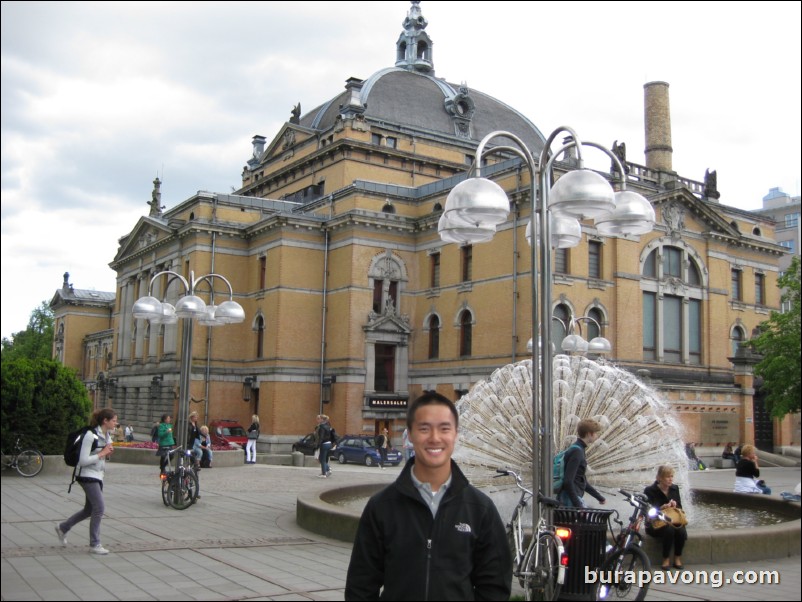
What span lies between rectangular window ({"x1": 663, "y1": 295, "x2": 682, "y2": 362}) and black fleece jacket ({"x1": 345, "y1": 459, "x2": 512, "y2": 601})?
3823 cm

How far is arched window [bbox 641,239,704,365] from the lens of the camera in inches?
1577

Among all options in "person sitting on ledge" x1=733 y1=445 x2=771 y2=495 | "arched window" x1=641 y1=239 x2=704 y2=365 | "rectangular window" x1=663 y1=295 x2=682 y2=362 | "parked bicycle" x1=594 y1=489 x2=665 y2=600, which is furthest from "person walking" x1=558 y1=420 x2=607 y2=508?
"rectangular window" x1=663 y1=295 x2=682 y2=362

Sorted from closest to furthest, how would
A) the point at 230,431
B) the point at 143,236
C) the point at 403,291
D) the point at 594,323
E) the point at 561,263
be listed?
the point at 561,263
the point at 594,323
the point at 230,431
the point at 403,291
the point at 143,236

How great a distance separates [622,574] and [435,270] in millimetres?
34790

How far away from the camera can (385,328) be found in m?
42.5

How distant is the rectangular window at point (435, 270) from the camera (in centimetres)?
4238

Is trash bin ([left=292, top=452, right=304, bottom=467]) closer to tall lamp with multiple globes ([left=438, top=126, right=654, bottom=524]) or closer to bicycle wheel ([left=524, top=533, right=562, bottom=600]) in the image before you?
tall lamp with multiple globes ([left=438, top=126, right=654, bottom=524])

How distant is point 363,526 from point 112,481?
59.0 feet

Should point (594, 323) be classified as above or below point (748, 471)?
above

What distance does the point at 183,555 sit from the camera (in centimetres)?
1014

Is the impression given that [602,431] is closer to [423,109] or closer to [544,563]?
[544,563]

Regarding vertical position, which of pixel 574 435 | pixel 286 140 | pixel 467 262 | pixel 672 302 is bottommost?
pixel 574 435

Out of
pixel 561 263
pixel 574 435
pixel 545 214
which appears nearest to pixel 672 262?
pixel 561 263

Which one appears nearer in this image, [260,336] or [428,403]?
[428,403]
